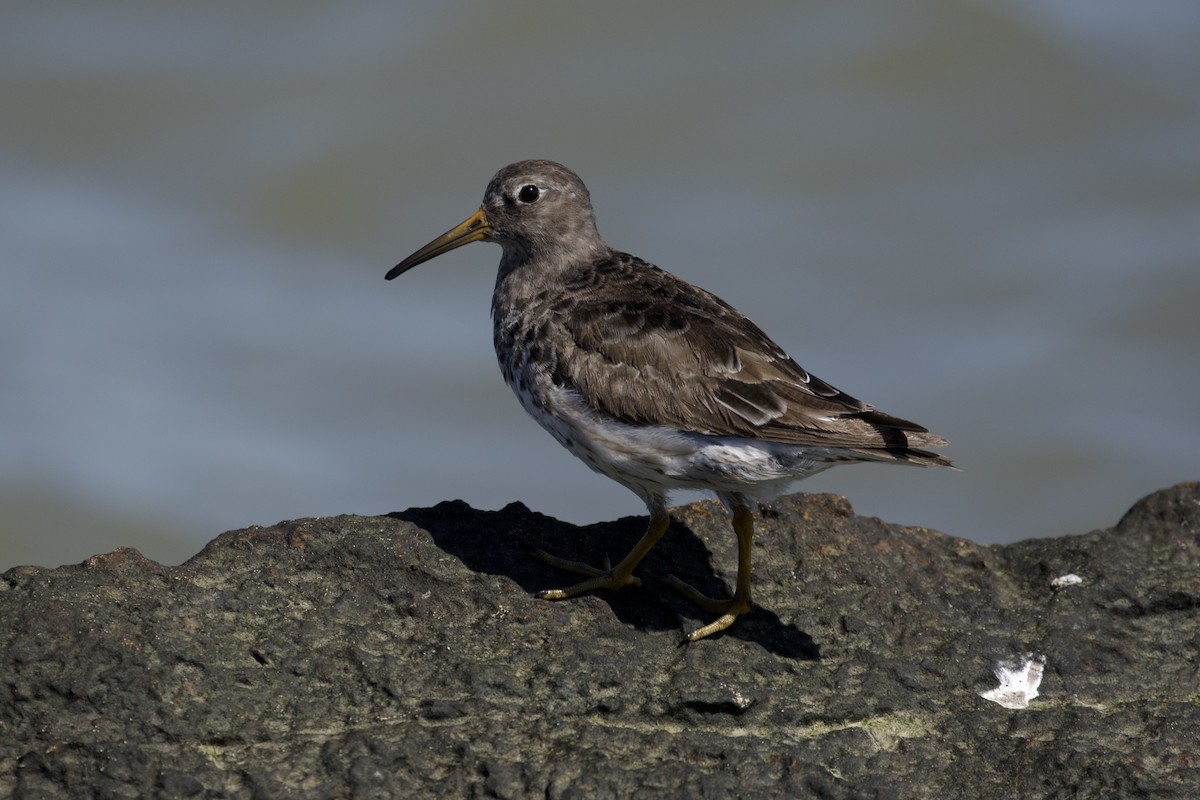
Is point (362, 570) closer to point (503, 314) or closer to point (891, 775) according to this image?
point (503, 314)

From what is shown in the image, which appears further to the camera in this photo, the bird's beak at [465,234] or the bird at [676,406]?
the bird's beak at [465,234]

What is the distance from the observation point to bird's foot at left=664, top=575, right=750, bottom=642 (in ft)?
22.5

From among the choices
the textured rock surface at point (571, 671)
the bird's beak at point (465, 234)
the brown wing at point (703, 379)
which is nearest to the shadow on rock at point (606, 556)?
the textured rock surface at point (571, 671)

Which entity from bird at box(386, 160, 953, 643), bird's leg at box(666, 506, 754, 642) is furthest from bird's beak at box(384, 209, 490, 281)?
bird's leg at box(666, 506, 754, 642)

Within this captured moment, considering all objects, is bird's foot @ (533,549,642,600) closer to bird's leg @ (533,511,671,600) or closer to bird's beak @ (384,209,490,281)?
bird's leg @ (533,511,671,600)

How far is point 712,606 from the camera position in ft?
23.5

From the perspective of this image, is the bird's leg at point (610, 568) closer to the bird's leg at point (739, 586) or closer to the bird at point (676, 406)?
the bird at point (676, 406)

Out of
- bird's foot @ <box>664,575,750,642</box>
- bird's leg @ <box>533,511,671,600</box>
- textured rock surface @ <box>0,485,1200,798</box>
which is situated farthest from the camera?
bird's leg @ <box>533,511,671,600</box>

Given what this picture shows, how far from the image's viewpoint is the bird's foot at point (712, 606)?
22.5ft

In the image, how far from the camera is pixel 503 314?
8117 mm

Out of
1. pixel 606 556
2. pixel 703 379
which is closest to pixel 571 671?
pixel 606 556

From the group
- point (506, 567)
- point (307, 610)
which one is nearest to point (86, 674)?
point (307, 610)

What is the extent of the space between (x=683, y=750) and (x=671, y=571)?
1.88 m

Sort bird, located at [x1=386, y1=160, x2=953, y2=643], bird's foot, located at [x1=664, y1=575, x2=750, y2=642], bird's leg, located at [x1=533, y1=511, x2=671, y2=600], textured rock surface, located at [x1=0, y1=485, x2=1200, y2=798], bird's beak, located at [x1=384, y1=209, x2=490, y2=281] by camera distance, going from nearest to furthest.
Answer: textured rock surface, located at [x1=0, y1=485, x2=1200, y2=798] → bird's foot, located at [x1=664, y1=575, x2=750, y2=642] → bird, located at [x1=386, y1=160, x2=953, y2=643] → bird's leg, located at [x1=533, y1=511, x2=671, y2=600] → bird's beak, located at [x1=384, y1=209, x2=490, y2=281]
